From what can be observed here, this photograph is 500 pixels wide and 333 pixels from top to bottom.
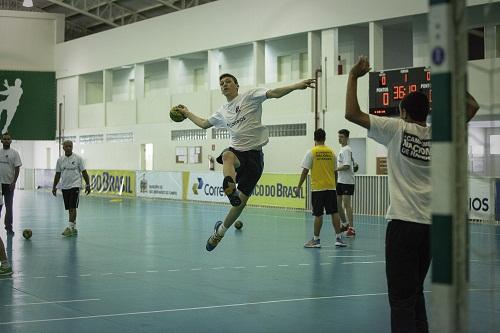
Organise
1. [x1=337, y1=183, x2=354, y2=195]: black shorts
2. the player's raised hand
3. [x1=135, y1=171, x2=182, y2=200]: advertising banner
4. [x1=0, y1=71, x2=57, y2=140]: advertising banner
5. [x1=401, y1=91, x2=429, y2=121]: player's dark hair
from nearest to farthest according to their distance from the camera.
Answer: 1. the player's raised hand
2. [x1=401, y1=91, x2=429, y2=121]: player's dark hair
3. [x1=337, y1=183, x2=354, y2=195]: black shorts
4. [x1=135, y1=171, x2=182, y2=200]: advertising banner
5. [x1=0, y1=71, x2=57, y2=140]: advertising banner

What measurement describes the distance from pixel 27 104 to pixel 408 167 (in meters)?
37.5

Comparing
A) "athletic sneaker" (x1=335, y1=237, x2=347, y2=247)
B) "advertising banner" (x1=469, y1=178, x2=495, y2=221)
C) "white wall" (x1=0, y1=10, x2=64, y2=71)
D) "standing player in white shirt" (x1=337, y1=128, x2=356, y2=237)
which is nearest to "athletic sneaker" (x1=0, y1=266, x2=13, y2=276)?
"advertising banner" (x1=469, y1=178, x2=495, y2=221)

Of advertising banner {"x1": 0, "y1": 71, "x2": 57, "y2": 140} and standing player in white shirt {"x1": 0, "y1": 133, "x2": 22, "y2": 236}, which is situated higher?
advertising banner {"x1": 0, "y1": 71, "x2": 57, "y2": 140}

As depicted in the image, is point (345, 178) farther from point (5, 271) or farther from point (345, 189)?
point (5, 271)

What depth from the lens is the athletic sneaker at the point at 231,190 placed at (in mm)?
10094

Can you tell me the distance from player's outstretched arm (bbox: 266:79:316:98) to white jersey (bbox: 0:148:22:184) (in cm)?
818

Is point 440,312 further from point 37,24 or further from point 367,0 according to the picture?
point 37,24

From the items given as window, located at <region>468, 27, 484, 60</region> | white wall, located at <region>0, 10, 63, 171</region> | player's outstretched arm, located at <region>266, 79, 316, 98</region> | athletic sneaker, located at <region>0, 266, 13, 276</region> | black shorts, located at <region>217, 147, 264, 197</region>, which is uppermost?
white wall, located at <region>0, 10, 63, 171</region>

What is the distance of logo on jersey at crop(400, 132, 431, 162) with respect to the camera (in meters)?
5.89

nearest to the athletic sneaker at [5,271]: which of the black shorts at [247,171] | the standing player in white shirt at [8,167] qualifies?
the black shorts at [247,171]

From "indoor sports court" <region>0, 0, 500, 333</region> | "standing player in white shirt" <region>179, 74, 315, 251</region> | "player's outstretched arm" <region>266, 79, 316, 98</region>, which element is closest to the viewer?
"indoor sports court" <region>0, 0, 500, 333</region>

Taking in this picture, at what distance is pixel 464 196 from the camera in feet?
11.9

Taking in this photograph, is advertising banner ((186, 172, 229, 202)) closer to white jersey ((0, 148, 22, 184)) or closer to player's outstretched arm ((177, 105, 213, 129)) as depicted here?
white jersey ((0, 148, 22, 184))

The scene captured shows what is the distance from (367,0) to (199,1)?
1458 cm
